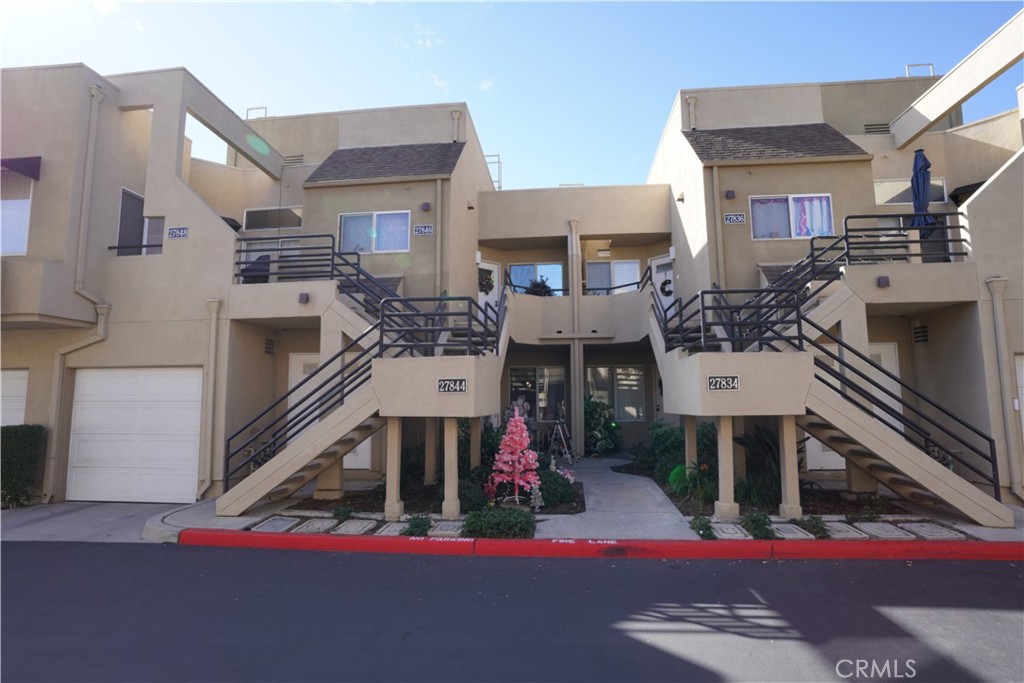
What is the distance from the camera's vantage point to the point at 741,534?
672cm

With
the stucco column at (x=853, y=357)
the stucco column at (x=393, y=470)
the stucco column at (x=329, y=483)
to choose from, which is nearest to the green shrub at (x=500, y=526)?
the stucco column at (x=393, y=470)

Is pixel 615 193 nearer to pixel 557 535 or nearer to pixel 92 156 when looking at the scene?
pixel 557 535

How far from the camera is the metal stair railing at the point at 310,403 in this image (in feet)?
26.4

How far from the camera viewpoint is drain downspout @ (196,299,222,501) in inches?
376

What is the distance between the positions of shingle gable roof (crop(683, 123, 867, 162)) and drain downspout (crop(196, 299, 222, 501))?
1114 centimetres

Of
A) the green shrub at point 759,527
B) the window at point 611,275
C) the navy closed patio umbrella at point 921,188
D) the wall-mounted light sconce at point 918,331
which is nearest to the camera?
the green shrub at point 759,527

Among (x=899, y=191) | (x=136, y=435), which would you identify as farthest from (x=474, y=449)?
(x=899, y=191)

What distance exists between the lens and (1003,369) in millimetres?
8891

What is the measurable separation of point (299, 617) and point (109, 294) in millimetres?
8790

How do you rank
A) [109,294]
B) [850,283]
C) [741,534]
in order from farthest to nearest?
[109,294], [850,283], [741,534]

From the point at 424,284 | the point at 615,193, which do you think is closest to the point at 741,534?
the point at 424,284

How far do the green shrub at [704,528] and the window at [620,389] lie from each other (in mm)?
8911

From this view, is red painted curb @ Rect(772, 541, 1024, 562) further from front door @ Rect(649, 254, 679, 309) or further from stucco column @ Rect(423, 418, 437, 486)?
front door @ Rect(649, 254, 679, 309)

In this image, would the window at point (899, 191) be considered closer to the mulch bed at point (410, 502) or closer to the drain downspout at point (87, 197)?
the mulch bed at point (410, 502)
